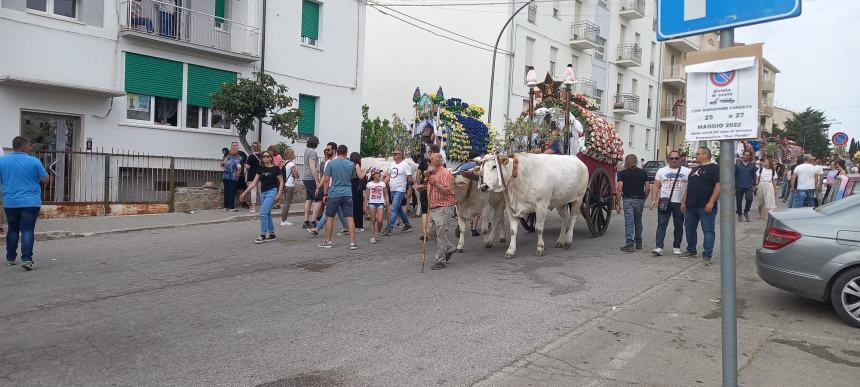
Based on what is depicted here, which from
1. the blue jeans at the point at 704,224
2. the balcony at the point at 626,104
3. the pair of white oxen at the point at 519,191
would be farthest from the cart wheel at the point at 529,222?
the balcony at the point at 626,104

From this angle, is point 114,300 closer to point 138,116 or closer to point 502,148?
point 502,148

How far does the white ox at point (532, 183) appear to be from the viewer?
9266 millimetres

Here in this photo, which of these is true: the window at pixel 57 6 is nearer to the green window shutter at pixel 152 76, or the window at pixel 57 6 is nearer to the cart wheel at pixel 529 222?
the green window shutter at pixel 152 76

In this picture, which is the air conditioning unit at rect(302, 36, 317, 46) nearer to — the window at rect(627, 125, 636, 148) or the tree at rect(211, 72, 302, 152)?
the tree at rect(211, 72, 302, 152)

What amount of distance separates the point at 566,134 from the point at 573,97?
42.7 inches

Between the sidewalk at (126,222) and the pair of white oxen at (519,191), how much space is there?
6291 millimetres

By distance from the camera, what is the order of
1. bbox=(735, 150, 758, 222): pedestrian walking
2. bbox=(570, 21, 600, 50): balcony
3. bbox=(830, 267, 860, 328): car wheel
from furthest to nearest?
bbox=(570, 21, 600, 50): balcony → bbox=(735, 150, 758, 222): pedestrian walking → bbox=(830, 267, 860, 328): car wheel

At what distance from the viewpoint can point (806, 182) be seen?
1576 centimetres

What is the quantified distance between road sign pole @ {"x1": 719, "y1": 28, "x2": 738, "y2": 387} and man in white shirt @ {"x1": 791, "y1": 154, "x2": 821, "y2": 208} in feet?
49.0

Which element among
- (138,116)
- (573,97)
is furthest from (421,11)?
(573,97)

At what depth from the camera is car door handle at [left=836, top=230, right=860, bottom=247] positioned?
6.09 meters

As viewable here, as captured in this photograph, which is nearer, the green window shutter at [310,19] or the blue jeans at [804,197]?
the blue jeans at [804,197]

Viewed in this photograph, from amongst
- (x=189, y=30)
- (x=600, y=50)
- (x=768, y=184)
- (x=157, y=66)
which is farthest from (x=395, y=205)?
(x=600, y=50)

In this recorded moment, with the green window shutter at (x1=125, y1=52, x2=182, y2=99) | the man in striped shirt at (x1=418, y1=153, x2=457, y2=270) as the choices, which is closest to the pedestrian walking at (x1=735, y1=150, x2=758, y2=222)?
the man in striped shirt at (x1=418, y1=153, x2=457, y2=270)
